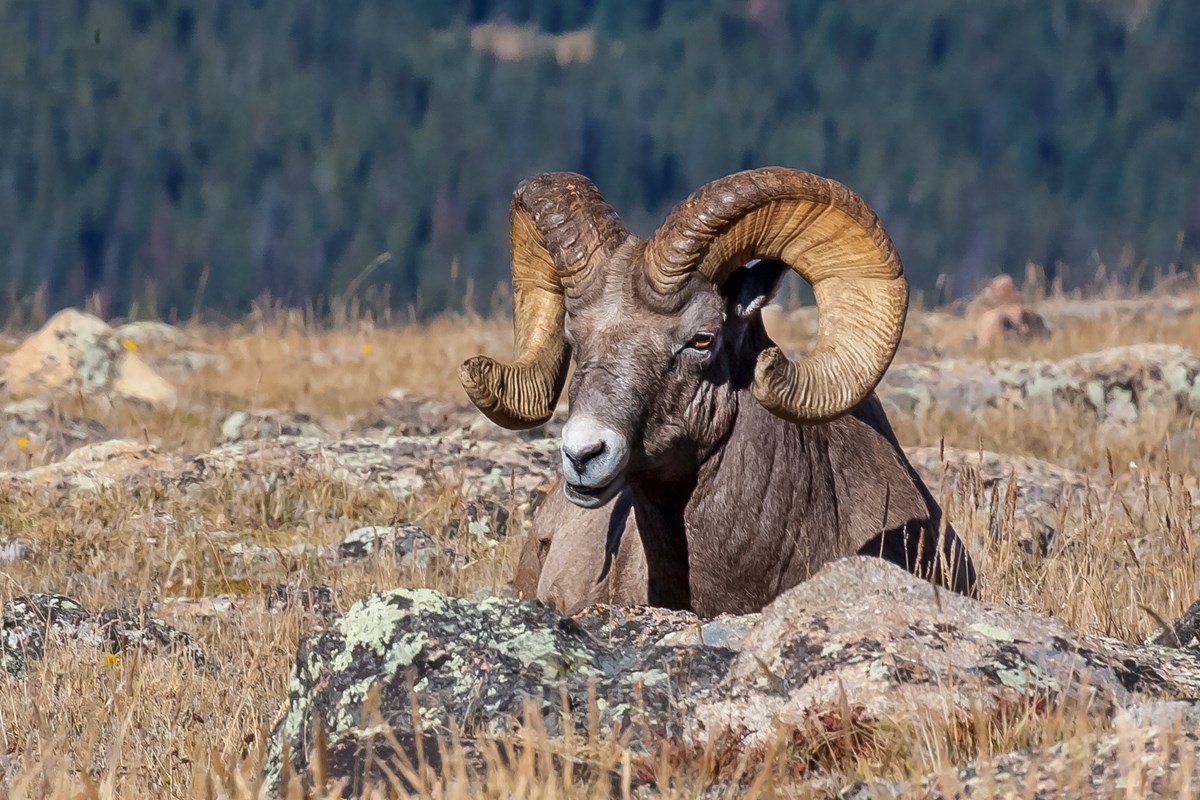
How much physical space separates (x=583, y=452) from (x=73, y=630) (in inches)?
82.4

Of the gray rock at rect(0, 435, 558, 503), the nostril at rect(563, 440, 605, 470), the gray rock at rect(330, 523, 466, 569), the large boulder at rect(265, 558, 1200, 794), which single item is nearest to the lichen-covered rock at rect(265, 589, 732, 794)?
the large boulder at rect(265, 558, 1200, 794)

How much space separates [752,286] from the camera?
6.56m

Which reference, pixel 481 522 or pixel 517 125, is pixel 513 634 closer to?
pixel 481 522

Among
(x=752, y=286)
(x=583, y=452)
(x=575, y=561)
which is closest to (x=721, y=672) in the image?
(x=583, y=452)

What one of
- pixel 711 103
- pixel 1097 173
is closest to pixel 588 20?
pixel 711 103

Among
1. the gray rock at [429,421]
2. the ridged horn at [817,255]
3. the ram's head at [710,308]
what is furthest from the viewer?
the gray rock at [429,421]

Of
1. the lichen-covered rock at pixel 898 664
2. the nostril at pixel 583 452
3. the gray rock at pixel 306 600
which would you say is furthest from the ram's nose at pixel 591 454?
the gray rock at pixel 306 600

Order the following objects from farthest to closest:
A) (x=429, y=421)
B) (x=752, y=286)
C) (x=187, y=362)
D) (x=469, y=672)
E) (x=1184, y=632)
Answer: (x=187, y=362)
(x=429, y=421)
(x=752, y=286)
(x=1184, y=632)
(x=469, y=672)

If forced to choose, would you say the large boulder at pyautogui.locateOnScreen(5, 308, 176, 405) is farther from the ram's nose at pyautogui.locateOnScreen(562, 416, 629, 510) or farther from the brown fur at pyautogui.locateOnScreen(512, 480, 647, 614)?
the ram's nose at pyautogui.locateOnScreen(562, 416, 629, 510)

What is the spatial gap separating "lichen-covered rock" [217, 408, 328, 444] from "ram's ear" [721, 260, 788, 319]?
→ 717 centimetres

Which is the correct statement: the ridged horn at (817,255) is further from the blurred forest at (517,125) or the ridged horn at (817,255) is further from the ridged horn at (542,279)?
the blurred forest at (517,125)

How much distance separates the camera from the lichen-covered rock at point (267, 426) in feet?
44.4

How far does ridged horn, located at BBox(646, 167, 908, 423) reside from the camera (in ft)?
20.5

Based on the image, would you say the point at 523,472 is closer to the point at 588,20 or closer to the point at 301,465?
the point at 301,465
